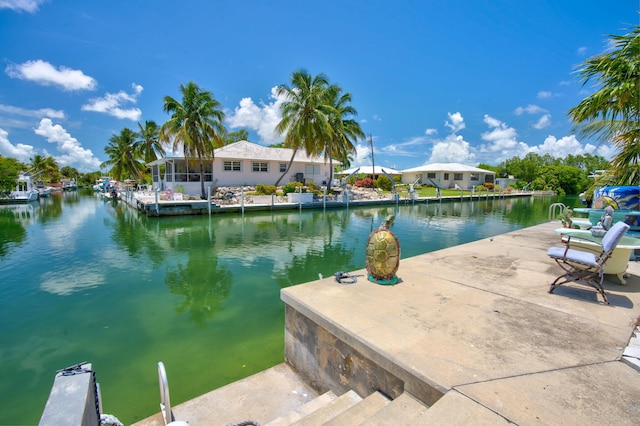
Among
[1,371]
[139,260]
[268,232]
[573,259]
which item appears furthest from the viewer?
[268,232]

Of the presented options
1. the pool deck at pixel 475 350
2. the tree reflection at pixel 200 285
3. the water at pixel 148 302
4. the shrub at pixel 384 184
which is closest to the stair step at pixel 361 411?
the pool deck at pixel 475 350

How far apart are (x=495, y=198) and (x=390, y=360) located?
146ft

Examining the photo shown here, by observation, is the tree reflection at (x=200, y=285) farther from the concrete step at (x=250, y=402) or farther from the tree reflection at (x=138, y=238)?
the concrete step at (x=250, y=402)

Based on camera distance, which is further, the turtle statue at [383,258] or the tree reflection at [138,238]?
the tree reflection at [138,238]

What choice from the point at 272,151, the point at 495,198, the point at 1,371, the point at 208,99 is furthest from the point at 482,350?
the point at 495,198

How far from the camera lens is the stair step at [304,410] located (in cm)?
275

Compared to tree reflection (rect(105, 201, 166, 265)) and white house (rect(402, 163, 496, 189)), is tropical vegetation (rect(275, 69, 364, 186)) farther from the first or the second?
white house (rect(402, 163, 496, 189))

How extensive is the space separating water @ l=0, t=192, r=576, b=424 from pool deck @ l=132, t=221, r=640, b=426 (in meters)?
1.18

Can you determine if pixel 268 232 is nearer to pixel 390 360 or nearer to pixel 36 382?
pixel 36 382

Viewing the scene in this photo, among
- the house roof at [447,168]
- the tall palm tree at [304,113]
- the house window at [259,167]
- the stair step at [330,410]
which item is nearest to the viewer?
the stair step at [330,410]

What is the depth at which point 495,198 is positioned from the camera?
41000 mm

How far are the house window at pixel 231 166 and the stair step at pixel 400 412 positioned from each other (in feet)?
93.3

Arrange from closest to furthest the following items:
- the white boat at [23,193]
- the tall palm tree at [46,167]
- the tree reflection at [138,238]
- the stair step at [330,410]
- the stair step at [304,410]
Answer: the stair step at [330,410]
the stair step at [304,410]
the tree reflection at [138,238]
the white boat at [23,193]
the tall palm tree at [46,167]

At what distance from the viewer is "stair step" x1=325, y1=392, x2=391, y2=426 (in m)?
2.36
